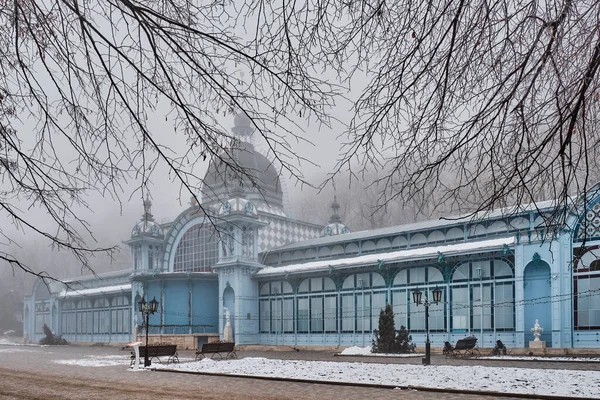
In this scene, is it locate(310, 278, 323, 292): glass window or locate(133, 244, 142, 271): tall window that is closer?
locate(310, 278, 323, 292): glass window

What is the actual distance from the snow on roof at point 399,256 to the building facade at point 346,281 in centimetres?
8

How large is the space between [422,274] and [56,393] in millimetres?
22050

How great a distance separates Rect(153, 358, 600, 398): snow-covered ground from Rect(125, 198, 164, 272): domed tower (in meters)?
27.6

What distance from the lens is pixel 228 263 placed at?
134ft

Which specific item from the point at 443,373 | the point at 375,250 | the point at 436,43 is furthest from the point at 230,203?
the point at 436,43

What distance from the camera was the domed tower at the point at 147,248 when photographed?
4750 centimetres

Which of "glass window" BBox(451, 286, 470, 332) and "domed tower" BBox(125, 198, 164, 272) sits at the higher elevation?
"domed tower" BBox(125, 198, 164, 272)

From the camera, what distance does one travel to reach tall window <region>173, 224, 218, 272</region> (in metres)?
45.3

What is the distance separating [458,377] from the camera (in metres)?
16.1

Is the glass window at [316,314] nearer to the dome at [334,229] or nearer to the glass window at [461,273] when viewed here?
the glass window at [461,273]

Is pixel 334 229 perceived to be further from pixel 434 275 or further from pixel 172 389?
pixel 172 389

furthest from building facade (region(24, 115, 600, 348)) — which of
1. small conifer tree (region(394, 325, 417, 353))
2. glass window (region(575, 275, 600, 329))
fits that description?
small conifer tree (region(394, 325, 417, 353))

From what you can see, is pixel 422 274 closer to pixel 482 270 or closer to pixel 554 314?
pixel 482 270

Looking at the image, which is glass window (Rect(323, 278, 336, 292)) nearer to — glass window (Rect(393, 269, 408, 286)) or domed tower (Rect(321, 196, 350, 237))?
glass window (Rect(393, 269, 408, 286))
